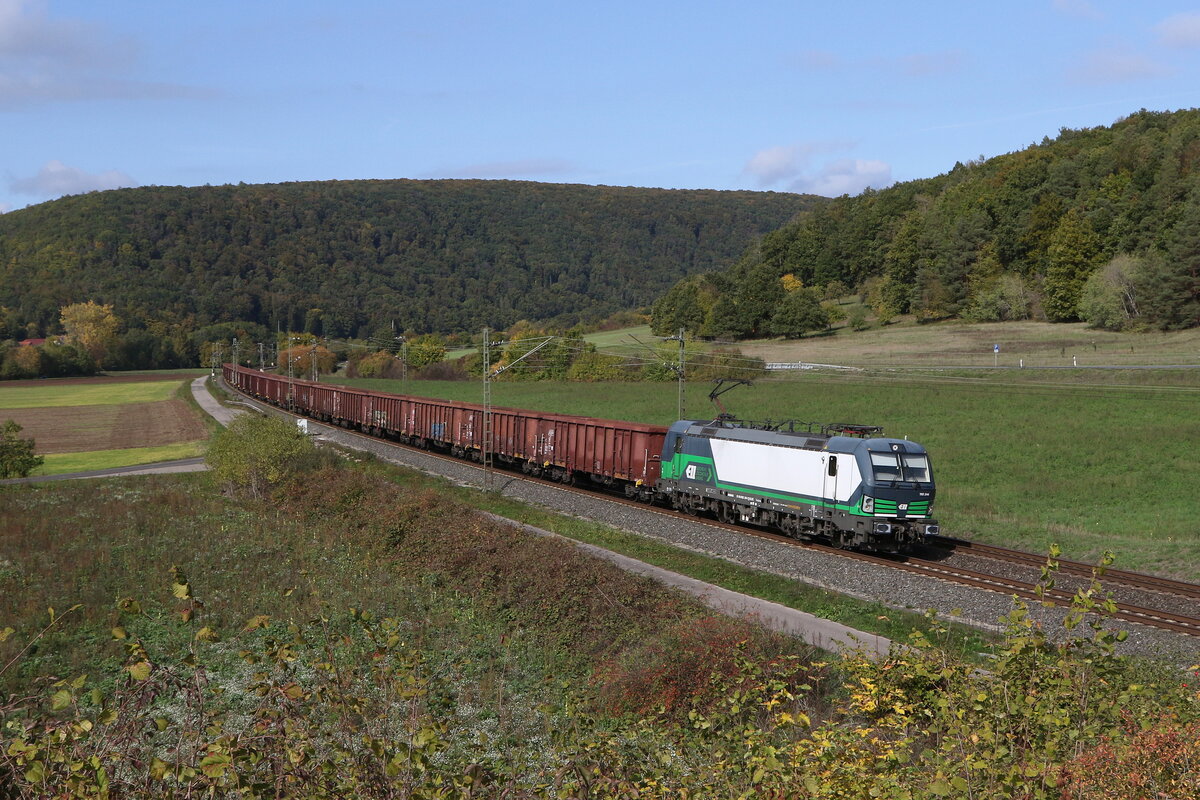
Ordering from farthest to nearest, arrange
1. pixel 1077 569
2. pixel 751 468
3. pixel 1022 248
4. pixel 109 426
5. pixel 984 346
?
pixel 1022 248 → pixel 984 346 → pixel 109 426 → pixel 751 468 → pixel 1077 569

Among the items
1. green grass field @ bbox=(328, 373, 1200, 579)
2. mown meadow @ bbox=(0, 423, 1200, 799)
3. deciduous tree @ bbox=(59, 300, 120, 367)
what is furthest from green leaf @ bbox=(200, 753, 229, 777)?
deciduous tree @ bbox=(59, 300, 120, 367)

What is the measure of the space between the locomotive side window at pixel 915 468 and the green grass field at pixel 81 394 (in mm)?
92198

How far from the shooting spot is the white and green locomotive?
84.5 feet

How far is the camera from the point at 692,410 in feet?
232

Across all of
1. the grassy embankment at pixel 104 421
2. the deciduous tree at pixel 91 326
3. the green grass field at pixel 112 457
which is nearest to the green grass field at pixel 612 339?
the grassy embankment at pixel 104 421

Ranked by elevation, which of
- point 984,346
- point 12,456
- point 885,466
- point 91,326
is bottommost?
point 12,456

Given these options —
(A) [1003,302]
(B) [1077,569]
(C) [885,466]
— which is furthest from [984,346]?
(B) [1077,569]

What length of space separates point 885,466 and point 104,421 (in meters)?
74.1

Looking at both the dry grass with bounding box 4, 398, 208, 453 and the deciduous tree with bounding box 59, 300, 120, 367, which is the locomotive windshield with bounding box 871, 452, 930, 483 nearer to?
the dry grass with bounding box 4, 398, 208, 453

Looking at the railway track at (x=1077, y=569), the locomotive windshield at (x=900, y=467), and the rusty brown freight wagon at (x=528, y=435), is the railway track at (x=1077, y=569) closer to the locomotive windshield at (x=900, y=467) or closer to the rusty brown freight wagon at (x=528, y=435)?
the locomotive windshield at (x=900, y=467)

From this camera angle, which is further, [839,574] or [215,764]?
[839,574]

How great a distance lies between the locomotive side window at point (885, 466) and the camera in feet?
84.5

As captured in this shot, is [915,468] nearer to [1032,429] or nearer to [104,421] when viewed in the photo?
[1032,429]

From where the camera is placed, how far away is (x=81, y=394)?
108 metres
